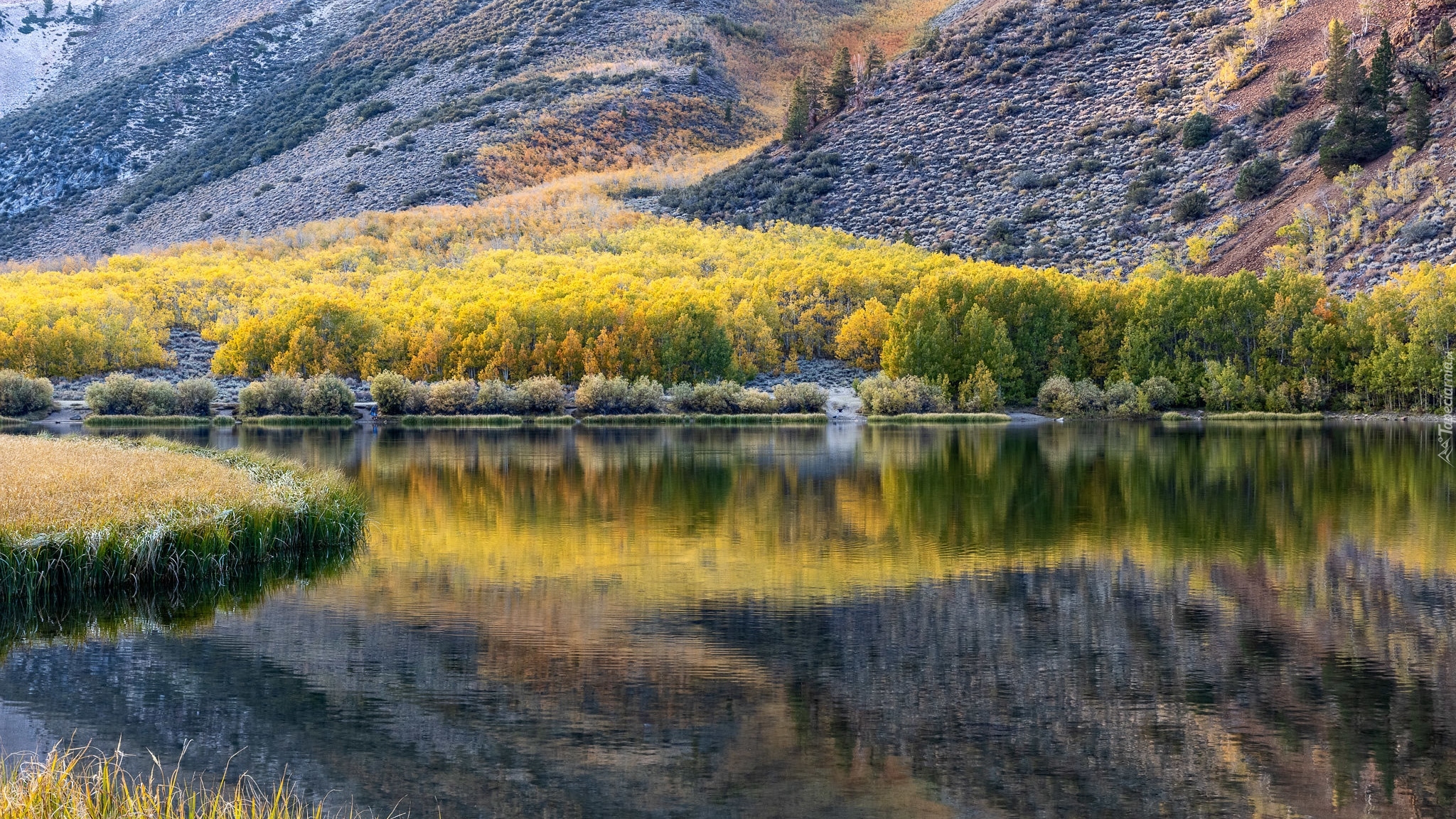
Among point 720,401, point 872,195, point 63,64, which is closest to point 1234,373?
point 720,401

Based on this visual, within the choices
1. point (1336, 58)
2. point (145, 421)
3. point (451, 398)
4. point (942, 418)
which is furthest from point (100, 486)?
point (1336, 58)

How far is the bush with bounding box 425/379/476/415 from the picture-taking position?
2901 inches

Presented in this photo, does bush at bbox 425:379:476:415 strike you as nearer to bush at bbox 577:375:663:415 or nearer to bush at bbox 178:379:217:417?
bush at bbox 577:375:663:415

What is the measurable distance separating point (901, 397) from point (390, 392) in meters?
29.0

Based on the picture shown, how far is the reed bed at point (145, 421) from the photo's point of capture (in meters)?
64.4

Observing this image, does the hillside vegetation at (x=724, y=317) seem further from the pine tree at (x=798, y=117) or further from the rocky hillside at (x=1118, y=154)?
the pine tree at (x=798, y=117)

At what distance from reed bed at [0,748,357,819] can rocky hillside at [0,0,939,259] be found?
338ft

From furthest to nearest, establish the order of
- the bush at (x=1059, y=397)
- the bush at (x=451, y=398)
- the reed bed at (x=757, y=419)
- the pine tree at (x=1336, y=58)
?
the pine tree at (x=1336, y=58) < the bush at (x=451, y=398) < the bush at (x=1059, y=397) < the reed bed at (x=757, y=419)

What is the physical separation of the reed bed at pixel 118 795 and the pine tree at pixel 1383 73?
89.5 m

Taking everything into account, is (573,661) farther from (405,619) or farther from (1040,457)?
(1040,457)

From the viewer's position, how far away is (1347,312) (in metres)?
68.7

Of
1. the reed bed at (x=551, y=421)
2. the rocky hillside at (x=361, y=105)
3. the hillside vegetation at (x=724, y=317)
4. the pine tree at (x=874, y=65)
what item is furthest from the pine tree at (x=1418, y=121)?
the rocky hillside at (x=361, y=105)

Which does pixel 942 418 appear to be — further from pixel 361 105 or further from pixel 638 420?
pixel 361 105

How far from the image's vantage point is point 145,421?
67688 mm
